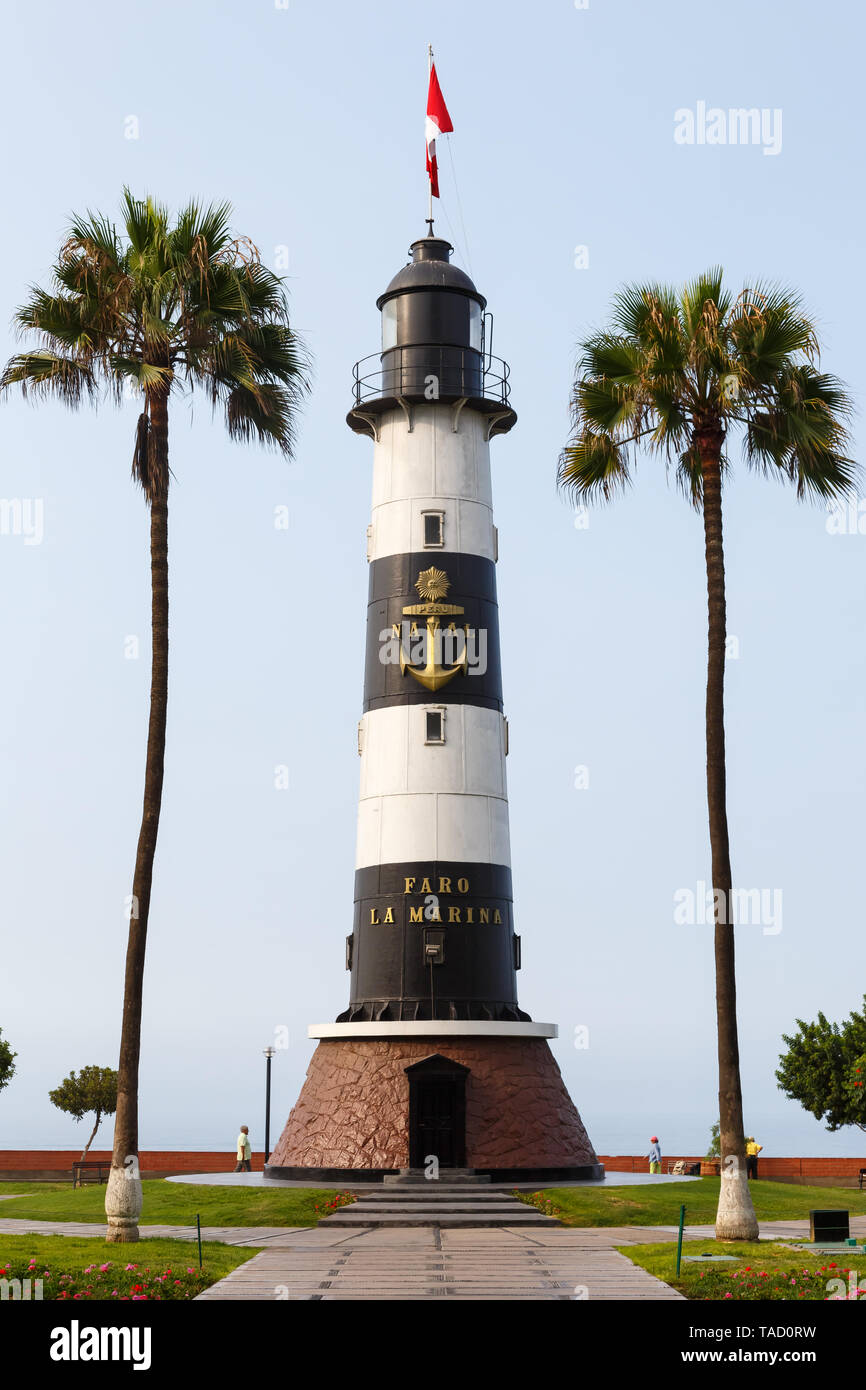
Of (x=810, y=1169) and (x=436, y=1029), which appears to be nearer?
(x=436, y=1029)

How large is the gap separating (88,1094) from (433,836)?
19.3 m

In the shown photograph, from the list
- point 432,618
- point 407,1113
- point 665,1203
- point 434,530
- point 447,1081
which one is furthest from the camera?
point 434,530

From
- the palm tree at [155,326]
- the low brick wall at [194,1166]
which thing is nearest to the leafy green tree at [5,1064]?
the low brick wall at [194,1166]

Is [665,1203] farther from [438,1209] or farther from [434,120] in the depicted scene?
[434,120]

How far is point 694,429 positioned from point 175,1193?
18174 mm

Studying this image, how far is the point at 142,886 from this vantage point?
2452 cm

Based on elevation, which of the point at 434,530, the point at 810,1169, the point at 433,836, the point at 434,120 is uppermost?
Answer: the point at 434,120

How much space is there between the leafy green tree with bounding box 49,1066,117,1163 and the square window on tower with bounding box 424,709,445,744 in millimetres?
18956

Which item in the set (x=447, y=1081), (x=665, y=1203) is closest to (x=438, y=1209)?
(x=447, y=1081)

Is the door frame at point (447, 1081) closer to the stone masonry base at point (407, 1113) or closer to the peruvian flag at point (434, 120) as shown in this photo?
the stone masonry base at point (407, 1113)

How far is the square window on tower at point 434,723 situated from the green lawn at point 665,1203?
1009 cm
